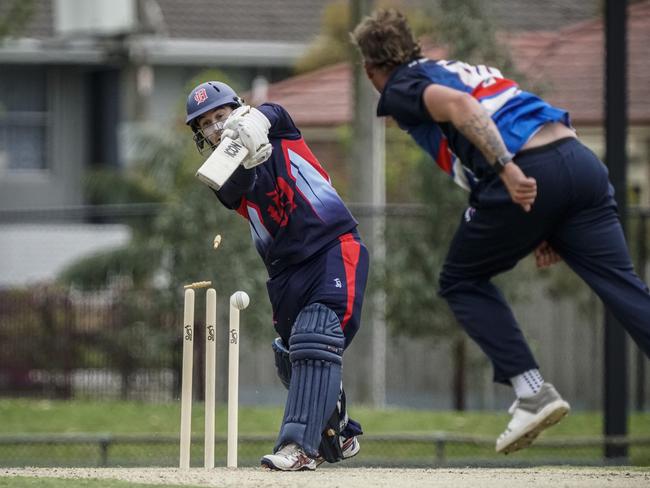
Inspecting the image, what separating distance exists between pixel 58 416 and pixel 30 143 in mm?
14193

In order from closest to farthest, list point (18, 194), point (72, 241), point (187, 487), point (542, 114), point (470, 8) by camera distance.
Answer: point (187, 487)
point (542, 114)
point (470, 8)
point (72, 241)
point (18, 194)

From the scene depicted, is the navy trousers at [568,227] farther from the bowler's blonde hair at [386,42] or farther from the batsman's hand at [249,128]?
the batsman's hand at [249,128]

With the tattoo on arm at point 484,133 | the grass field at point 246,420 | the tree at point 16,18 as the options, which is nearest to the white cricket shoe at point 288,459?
the tattoo on arm at point 484,133

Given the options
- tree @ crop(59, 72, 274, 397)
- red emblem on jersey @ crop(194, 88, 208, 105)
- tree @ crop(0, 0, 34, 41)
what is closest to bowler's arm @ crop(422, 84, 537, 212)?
red emblem on jersey @ crop(194, 88, 208, 105)

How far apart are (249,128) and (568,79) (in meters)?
13.8

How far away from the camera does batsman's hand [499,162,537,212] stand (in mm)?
6160

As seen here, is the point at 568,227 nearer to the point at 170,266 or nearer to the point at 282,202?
the point at 282,202

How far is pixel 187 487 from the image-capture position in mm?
5062

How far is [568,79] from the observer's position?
18.9m

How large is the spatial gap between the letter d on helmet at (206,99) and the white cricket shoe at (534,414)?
1.97 meters

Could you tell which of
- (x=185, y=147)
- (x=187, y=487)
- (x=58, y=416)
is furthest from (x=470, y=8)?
(x=187, y=487)

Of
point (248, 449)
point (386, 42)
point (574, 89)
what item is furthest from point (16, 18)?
point (386, 42)

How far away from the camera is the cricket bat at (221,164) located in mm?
5445

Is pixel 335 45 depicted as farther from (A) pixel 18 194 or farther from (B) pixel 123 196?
(A) pixel 18 194
